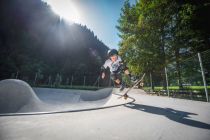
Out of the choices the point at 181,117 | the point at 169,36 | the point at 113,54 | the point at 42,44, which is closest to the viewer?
the point at 181,117

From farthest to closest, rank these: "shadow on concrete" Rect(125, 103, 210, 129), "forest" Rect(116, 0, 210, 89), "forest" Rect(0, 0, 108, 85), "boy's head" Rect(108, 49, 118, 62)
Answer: "forest" Rect(0, 0, 108, 85)
"forest" Rect(116, 0, 210, 89)
"boy's head" Rect(108, 49, 118, 62)
"shadow on concrete" Rect(125, 103, 210, 129)

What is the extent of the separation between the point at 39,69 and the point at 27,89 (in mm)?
47320

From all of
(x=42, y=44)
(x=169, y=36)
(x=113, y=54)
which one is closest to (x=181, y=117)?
(x=113, y=54)

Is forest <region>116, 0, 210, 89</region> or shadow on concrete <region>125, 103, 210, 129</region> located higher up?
forest <region>116, 0, 210, 89</region>

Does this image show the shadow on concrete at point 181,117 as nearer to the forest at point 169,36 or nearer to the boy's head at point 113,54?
the boy's head at point 113,54

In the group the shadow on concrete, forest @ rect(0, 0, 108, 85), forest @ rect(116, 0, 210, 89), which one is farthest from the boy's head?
forest @ rect(0, 0, 108, 85)

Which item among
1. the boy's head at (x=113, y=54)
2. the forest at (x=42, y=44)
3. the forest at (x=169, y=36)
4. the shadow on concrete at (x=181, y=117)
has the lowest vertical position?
the shadow on concrete at (x=181, y=117)

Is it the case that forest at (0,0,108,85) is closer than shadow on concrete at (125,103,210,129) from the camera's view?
No

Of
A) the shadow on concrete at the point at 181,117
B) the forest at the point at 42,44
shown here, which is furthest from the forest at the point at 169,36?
the forest at the point at 42,44

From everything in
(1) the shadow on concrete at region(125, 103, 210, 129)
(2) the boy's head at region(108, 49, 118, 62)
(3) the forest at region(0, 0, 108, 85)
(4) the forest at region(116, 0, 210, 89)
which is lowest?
(1) the shadow on concrete at region(125, 103, 210, 129)

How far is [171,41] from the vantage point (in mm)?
17797

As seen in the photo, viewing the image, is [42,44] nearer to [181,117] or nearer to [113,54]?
[113,54]

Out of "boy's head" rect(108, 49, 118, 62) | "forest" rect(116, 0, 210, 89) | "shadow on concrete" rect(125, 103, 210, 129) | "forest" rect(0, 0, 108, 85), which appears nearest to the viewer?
"shadow on concrete" rect(125, 103, 210, 129)

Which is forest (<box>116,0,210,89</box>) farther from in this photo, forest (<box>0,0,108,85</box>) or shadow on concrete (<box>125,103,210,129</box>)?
forest (<box>0,0,108,85</box>)
